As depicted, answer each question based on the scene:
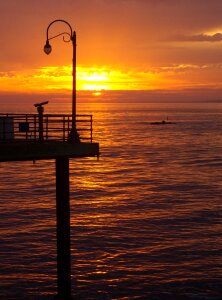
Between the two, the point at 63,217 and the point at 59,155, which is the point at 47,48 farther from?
the point at 63,217

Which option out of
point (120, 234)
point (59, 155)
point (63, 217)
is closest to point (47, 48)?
point (59, 155)

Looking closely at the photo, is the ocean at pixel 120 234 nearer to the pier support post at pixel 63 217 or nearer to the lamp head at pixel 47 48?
the pier support post at pixel 63 217

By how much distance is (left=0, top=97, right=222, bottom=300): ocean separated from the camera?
1041 inches

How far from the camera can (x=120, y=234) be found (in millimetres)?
35438

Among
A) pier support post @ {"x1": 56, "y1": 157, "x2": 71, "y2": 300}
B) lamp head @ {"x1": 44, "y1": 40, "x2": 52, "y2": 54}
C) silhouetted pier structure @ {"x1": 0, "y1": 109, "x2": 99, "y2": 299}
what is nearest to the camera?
silhouetted pier structure @ {"x1": 0, "y1": 109, "x2": 99, "y2": 299}

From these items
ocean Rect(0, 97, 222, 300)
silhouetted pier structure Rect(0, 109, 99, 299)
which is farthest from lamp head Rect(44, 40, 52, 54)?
ocean Rect(0, 97, 222, 300)

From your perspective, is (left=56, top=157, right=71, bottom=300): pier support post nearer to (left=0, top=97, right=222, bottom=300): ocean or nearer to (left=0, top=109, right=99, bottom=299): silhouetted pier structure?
(left=0, top=109, right=99, bottom=299): silhouetted pier structure

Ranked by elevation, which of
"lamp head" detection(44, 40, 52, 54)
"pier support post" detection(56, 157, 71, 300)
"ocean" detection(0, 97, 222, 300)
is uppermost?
"lamp head" detection(44, 40, 52, 54)

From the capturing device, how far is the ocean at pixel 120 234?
26.5m

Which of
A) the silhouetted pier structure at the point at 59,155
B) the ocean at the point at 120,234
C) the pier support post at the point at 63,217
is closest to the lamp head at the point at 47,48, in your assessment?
the silhouetted pier structure at the point at 59,155

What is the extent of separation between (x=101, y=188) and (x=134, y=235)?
19773 millimetres

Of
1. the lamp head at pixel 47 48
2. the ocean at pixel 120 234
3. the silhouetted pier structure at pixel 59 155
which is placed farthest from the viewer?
the ocean at pixel 120 234

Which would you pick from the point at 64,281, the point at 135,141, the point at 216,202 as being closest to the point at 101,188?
the point at 216,202

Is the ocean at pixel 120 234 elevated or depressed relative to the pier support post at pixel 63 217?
depressed
